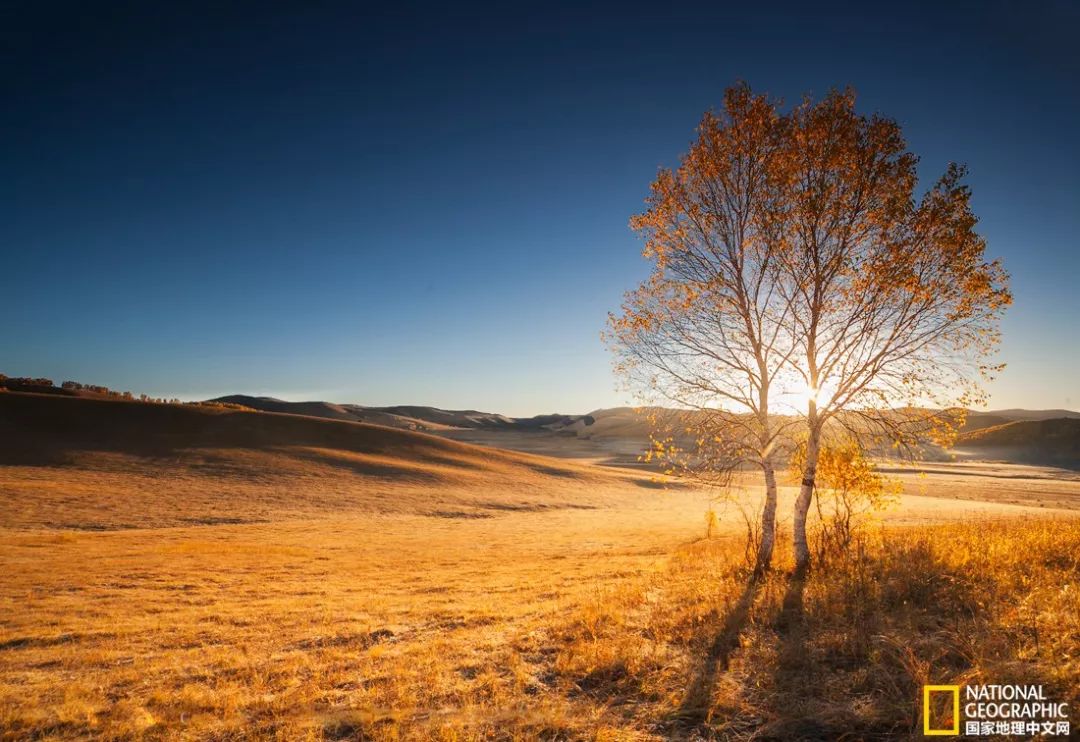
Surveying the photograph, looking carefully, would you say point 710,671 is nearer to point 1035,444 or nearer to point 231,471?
point 231,471

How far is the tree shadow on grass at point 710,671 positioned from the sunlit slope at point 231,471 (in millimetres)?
34242

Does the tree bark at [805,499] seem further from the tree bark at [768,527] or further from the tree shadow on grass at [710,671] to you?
the tree shadow on grass at [710,671]

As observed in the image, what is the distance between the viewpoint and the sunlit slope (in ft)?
116

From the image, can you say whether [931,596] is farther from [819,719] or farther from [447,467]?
[447,467]

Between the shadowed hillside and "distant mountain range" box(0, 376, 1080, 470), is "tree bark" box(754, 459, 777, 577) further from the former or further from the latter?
the shadowed hillside

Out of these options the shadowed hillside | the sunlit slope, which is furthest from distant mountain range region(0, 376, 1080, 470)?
the sunlit slope

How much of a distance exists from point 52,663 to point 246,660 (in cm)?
372

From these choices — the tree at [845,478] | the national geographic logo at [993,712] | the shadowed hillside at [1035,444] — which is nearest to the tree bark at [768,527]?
the tree at [845,478]

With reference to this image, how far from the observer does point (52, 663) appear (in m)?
9.67

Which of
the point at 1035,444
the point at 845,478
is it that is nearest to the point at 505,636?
the point at 845,478

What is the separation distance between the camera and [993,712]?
5.39 metres

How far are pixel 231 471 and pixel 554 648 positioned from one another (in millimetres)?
47818

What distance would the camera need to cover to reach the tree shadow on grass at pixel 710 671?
240 inches

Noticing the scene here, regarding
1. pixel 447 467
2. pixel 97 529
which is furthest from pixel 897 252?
pixel 447 467
